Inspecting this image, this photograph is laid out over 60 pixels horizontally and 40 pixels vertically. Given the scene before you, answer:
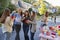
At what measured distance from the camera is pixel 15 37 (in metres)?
1.32

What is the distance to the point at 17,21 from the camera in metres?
1.32

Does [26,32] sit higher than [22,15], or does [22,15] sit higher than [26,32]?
[22,15]

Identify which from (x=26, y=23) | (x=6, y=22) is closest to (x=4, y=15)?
(x=6, y=22)

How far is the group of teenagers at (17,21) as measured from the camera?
1.29m

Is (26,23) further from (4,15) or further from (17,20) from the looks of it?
(4,15)

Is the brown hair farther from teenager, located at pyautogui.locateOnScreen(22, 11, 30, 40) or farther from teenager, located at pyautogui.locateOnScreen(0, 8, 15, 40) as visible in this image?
teenager, located at pyautogui.locateOnScreen(22, 11, 30, 40)

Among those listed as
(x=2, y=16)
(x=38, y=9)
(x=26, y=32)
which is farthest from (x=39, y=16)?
(x=2, y=16)

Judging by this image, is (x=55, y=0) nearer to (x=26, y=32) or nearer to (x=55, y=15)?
(x=55, y=15)

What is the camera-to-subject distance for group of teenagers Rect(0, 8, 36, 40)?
4.24 ft

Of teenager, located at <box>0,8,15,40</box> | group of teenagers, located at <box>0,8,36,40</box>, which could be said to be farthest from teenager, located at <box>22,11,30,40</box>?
teenager, located at <box>0,8,15,40</box>

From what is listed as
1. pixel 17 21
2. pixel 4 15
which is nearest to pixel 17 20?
pixel 17 21

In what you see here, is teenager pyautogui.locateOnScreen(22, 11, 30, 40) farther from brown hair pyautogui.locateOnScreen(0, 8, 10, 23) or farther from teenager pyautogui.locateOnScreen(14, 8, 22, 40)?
brown hair pyautogui.locateOnScreen(0, 8, 10, 23)

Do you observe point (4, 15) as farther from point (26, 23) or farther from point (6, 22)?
point (26, 23)

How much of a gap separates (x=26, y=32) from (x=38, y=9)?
230mm
